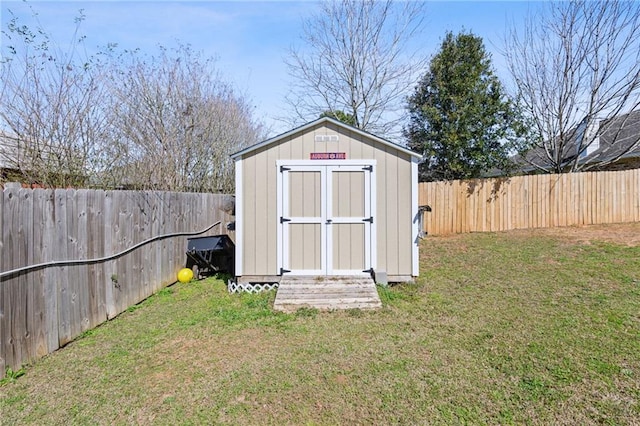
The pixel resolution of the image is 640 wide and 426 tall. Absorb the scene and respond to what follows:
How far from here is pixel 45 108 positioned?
5.82 meters

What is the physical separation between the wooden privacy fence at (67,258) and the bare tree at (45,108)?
1.55 metres

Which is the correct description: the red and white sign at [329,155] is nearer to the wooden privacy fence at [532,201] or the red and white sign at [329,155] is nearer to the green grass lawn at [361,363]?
the green grass lawn at [361,363]

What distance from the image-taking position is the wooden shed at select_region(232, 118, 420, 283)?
603 cm

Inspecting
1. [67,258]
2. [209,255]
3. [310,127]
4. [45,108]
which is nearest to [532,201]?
[310,127]

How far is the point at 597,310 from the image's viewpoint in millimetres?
4566

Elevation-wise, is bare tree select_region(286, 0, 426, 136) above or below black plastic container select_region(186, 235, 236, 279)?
above

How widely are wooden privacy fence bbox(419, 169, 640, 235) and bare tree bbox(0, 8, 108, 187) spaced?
29.6 feet

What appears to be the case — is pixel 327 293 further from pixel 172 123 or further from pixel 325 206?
pixel 172 123

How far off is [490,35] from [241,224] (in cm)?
1194

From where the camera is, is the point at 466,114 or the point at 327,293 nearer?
the point at 327,293

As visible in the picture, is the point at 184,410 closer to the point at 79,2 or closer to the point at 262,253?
the point at 262,253

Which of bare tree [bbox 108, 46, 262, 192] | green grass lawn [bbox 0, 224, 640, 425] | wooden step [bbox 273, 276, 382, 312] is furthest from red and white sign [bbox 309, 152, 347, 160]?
bare tree [bbox 108, 46, 262, 192]

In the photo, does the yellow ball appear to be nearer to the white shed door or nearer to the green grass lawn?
the green grass lawn

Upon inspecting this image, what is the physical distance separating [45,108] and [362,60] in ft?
40.5
